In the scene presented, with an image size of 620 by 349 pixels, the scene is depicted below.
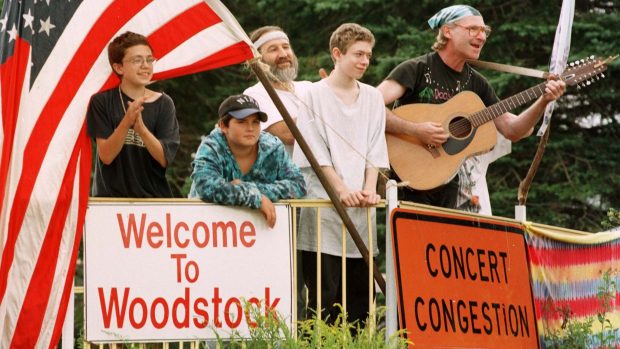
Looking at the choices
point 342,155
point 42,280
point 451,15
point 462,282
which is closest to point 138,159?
point 42,280

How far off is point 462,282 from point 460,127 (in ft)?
4.92

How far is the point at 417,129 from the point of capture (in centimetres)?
1028

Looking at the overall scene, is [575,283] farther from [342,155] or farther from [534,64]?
[534,64]

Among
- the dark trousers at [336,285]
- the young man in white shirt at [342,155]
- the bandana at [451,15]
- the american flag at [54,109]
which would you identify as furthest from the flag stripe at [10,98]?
the bandana at [451,15]

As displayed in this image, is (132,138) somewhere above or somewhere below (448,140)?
below

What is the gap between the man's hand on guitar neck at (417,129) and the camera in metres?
10.2

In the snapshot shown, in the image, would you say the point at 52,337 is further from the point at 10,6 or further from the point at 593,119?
the point at 593,119

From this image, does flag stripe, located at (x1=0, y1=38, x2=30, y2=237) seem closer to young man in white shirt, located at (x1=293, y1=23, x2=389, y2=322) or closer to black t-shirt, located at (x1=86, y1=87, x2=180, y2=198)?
black t-shirt, located at (x1=86, y1=87, x2=180, y2=198)

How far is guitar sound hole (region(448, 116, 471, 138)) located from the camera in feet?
34.3

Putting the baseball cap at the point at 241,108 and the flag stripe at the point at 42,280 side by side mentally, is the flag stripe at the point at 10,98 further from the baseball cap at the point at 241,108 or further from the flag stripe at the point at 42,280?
the baseball cap at the point at 241,108

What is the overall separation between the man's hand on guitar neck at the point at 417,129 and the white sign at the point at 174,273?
179cm

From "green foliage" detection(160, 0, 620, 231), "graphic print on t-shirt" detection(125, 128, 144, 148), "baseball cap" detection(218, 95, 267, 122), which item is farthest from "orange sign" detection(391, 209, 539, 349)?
"green foliage" detection(160, 0, 620, 231)

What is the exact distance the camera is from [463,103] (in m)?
10.5

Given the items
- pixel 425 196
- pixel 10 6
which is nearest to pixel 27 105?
pixel 10 6
